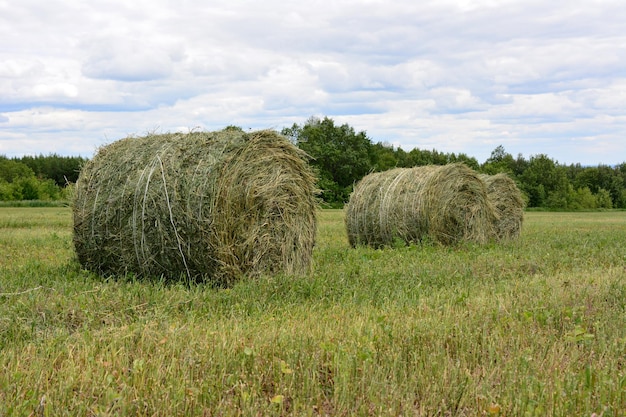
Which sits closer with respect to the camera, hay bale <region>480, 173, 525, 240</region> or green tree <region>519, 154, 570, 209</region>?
hay bale <region>480, 173, 525, 240</region>

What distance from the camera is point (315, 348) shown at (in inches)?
189

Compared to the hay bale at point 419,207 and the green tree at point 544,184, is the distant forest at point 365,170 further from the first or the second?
the hay bale at point 419,207

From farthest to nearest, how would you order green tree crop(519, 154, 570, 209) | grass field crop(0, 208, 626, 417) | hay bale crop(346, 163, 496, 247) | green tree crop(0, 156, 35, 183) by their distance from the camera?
green tree crop(0, 156, 35, 183)
green tree crop(519, 154, 570, 209)
hay bale crop(346, 163, 496, 247)
grass field crop(0, 208, 626, 417)

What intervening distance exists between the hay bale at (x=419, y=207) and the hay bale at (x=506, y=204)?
7.43ft

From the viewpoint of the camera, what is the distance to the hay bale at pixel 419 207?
13.6 metres

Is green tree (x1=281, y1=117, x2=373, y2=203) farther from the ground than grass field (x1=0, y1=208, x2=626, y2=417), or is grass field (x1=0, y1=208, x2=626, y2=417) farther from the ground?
green tree (x1=281, y1=117, x2=373, y2=203)

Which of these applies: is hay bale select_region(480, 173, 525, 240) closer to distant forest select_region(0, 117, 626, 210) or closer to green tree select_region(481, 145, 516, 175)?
distant forest select_region(0, 117, 626, 210)

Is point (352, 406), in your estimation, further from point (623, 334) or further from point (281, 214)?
point (281, 214)

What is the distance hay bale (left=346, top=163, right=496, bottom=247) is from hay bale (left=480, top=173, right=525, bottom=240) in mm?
2266

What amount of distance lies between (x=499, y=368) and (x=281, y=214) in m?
5.08

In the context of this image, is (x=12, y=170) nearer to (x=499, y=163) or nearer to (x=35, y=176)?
(x=35, y=176)

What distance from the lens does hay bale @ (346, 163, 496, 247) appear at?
1359 cm

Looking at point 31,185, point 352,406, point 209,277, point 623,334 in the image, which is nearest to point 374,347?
point 352,406

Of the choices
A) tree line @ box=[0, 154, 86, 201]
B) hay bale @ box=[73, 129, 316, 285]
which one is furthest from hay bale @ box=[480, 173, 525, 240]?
tree line @ box=[0, 154, 86, 201]
